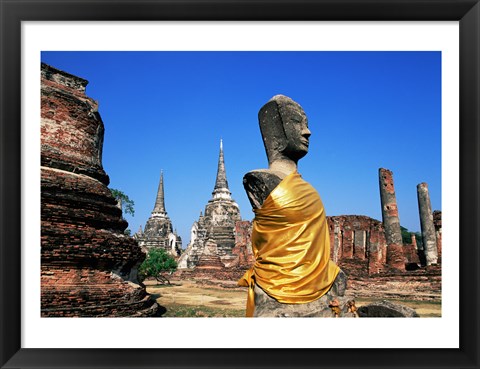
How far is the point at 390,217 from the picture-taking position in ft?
60.6

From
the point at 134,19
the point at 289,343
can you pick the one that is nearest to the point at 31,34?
the point at 134,19

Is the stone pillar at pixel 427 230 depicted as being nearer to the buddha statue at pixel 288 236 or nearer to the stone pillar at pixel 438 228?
the stone pillar at pixel 438 228

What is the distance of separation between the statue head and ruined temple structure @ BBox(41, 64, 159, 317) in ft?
11.1

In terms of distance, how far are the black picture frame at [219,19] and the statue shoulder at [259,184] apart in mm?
1421

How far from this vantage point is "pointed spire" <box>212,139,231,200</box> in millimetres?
35562

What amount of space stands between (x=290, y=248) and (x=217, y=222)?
29.5 m

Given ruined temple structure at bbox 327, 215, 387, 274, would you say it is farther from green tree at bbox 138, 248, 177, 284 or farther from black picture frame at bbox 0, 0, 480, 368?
black picture frame at bbox 0, 0, 480, 368

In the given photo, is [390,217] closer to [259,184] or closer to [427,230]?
[427,230]

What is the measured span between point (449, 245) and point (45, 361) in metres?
3.76

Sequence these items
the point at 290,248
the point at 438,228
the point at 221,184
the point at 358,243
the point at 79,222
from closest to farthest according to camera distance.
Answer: the point at 290,248 → the point at 79,222 → the point at 438,228 → the point at 358,243 → the point at 221,184

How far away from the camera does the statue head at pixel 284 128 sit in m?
4.68

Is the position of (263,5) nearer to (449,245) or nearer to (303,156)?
(303,156)

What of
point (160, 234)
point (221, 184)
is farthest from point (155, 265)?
point (160, 234)

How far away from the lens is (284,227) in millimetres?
4312
